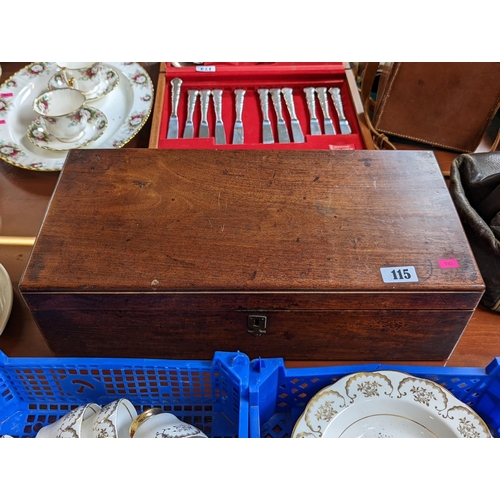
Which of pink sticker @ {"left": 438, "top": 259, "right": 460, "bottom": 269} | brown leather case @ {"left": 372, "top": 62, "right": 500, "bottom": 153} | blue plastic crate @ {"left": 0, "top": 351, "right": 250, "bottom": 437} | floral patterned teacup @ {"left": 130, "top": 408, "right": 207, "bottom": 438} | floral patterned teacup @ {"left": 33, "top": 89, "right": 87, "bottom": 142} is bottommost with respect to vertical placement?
blue plastic crate @ {"left": 0, "top": 351, "right": 250, "bottom": 437}

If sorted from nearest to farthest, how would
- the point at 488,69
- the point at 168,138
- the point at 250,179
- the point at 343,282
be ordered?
the point at 343,282 → the point at 250,179 → the point at 488,69 → the point at 168,138

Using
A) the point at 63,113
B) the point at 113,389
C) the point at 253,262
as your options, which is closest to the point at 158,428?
the point at 113,389

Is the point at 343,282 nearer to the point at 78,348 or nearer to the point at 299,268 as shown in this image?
the point at 299,268

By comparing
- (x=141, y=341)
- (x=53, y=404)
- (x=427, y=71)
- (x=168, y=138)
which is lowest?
(x=53, y=404)

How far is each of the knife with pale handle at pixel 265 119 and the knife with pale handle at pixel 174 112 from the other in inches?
8.8

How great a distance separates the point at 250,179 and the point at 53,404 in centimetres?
53

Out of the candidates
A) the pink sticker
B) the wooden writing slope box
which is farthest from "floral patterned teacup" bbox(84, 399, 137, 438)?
the pink sticker

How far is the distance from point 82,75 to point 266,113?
52cm

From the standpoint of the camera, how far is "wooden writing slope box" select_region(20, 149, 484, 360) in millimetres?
717

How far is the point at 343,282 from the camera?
71 cm

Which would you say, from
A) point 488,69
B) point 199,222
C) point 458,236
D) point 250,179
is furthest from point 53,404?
point 488,69

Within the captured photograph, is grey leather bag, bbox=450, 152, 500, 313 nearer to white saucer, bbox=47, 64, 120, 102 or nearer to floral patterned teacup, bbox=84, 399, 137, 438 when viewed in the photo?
floral patterned teacup, bbox=84, 399, 137, 438

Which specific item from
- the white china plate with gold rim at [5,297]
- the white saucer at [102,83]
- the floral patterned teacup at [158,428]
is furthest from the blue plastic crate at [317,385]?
the white saucer at [102,83]

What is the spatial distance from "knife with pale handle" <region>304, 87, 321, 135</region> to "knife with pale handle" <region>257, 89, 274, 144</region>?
0.36 feet
